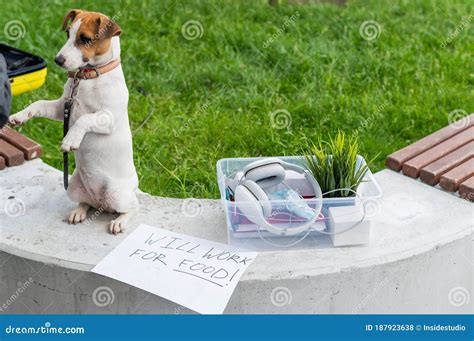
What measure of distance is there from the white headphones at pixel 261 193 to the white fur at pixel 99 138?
1.38 ft

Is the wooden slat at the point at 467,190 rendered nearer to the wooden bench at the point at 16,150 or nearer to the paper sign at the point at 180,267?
the paper sign at the point at 180,267

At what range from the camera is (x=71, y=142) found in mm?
2648

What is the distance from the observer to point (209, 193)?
3684 millimetres

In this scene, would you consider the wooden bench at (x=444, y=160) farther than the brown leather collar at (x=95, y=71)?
Yes

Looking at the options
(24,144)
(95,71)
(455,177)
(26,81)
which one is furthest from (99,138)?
(455,177)

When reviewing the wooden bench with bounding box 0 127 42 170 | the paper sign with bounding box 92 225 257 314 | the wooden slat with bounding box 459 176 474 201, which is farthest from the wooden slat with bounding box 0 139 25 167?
the wooden slat with bounding box 459 176 474 201

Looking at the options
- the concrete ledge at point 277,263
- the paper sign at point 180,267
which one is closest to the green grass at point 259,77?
the concrete ledge at point 277,263

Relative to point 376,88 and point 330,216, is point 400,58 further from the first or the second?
point 330,216

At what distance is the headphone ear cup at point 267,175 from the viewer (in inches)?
113

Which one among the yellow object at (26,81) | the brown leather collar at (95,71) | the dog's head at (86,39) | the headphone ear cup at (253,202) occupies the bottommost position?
Answer: the yellow object at (26,81)

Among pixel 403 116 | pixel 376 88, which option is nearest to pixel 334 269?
pixel 403 116

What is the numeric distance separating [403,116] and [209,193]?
1.30m

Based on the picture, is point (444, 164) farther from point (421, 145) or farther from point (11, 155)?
point (11, 155)

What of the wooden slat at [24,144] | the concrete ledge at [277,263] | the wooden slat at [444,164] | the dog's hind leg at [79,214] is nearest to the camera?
the concrete ledge at [277,263]
